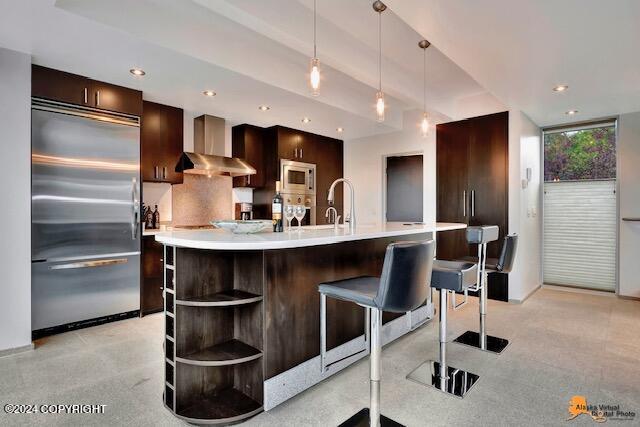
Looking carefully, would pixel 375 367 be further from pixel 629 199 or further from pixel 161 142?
pixel 629 199

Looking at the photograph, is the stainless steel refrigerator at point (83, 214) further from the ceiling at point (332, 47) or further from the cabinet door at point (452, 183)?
the cabinet door at point (452, 183)

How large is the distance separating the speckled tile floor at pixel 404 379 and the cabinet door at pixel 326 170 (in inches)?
115

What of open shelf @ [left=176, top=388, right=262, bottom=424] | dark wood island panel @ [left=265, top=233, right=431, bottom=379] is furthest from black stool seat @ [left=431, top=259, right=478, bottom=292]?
open shelf @ [left=176, top=388, right=262, bottom=424]

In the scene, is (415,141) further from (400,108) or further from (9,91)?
(9,91)

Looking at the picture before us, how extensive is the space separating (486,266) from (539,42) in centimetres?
178

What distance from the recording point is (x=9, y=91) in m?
2.71

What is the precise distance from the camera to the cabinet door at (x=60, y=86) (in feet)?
9.77

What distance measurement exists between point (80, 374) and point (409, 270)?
2.38m

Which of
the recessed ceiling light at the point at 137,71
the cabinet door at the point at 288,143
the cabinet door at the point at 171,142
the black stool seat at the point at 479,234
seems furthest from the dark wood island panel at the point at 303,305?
the cabinet door at the point at 288,143

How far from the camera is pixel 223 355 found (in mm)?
1950

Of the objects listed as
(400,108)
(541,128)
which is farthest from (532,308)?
(400,108)

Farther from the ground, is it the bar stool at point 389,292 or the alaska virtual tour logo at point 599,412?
the bar stool at point 389,292

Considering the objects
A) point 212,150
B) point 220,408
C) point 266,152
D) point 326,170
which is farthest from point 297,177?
point 220,408

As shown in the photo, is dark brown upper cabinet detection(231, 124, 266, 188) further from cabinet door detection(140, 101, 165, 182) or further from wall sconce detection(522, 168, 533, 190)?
wall sconce detection(522, 168, 533, 190)
